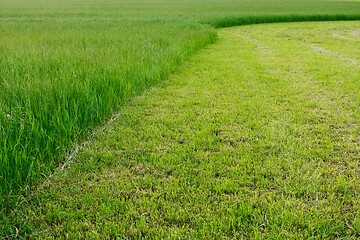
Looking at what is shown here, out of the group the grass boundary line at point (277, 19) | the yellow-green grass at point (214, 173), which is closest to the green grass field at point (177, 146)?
the yellow-green grass at point (214, 173)

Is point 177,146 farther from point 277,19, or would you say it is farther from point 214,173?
point 277,19

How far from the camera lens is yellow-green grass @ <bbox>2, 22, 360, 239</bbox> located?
2.10 metres

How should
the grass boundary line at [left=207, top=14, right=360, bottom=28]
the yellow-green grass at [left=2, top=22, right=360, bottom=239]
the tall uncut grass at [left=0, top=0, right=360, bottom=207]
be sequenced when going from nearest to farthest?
the yellow-green grass at [left=2, top=22, right=360, bottom=239]
the tall uncut grass at [left=0, top=0, right=360, bottom=207]
the grass boundary line at [left=207, top=14, right=360, bottom=28]

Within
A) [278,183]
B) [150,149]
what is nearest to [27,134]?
[150,149]

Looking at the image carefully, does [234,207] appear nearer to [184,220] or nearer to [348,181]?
[184,220]

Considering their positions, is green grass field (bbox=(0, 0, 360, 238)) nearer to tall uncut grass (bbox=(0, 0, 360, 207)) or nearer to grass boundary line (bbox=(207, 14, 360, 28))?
tall uncut grass (bbox=(0, 0, 360, 207))

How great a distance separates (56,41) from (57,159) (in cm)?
588

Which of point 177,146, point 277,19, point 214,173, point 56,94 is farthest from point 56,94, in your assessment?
point 277,19

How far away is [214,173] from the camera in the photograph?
2750 millimetres

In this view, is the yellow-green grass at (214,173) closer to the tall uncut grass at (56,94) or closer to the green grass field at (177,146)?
the green grass field at (177,146)

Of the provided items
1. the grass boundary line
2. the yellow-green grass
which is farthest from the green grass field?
the grass boundary line

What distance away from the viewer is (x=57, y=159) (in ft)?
9.68

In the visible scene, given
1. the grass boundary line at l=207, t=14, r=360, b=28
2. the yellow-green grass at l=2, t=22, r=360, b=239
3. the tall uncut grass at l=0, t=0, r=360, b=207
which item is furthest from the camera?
the grass boundary line at l=207, t=14, r=360, b=28

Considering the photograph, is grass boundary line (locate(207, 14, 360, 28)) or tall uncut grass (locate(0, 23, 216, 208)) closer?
tall uncut grass (locate(0, 23, 216, 208))
